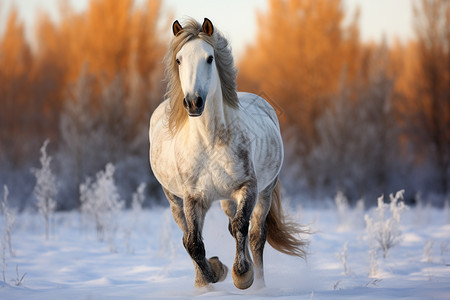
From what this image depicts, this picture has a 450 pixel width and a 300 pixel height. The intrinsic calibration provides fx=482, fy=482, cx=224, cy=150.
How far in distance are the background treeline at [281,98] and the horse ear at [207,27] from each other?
22.3 feet

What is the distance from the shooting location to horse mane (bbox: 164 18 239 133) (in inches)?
123

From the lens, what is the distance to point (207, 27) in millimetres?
3156

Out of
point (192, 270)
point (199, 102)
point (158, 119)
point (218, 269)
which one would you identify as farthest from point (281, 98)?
point (199, 102)

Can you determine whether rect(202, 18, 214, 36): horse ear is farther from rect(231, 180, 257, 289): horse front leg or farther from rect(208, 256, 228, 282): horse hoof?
rect(208, 256, 228, 282): horse hoof

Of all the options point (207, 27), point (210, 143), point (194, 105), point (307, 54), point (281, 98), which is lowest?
point (210, 143)

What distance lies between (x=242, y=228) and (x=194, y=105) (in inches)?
34.9

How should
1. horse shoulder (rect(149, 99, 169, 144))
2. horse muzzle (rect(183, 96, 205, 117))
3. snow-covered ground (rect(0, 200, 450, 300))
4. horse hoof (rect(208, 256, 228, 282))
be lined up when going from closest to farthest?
horse muzzle (rect(183, 96, 205, 117)) → snow-covered ground (rect(0, 200, 450, 300)) → horse hoof (rect(208, 256, 228, 282)) → horse shoulder (rect(149, 99, 169, 144))

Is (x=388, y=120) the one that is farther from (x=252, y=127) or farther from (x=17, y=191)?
(x=252, y=127)

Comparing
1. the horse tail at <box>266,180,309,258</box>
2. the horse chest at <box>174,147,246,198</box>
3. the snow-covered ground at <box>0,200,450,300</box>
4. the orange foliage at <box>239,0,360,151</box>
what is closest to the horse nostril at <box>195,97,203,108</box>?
the horse chest at <box>174,147,246,198</box>

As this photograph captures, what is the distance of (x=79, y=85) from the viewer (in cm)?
1190

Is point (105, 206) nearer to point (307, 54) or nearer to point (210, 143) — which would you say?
point (210, 143)

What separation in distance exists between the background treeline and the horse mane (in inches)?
255

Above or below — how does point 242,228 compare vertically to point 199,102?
below

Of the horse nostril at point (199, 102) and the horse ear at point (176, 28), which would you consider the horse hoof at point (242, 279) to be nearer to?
the horse nostril at point (199, 102)
